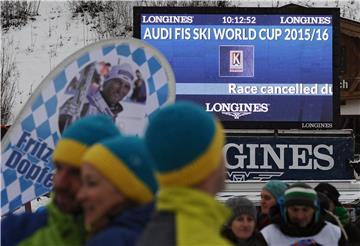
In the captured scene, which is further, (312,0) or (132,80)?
(312,0)

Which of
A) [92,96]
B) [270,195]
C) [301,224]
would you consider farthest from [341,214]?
[92,96]

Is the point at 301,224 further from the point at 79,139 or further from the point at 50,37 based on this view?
the point at 50,37

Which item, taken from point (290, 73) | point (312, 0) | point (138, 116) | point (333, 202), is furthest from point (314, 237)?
point (312, 0)

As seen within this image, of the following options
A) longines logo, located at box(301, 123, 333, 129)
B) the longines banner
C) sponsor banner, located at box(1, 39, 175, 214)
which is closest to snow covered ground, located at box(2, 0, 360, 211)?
the longines banner

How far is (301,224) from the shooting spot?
4.57m

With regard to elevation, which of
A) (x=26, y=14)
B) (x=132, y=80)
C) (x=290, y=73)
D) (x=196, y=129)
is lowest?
(x=196, y=129)

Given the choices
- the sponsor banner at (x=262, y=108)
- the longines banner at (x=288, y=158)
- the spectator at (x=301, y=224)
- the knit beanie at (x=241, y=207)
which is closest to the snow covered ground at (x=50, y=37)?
the longines banner at (x=288, y=158)

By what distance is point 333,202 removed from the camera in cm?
642

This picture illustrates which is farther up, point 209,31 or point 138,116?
point 209,31

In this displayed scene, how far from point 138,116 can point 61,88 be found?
36cm

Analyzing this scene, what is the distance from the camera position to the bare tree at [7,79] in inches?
1087

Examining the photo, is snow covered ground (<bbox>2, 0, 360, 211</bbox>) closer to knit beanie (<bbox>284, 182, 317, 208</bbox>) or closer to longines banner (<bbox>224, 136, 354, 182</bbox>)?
longines banner (<bbox>224, 136, 354, 182</bbox>)

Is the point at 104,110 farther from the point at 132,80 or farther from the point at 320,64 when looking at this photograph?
the point at 320,64

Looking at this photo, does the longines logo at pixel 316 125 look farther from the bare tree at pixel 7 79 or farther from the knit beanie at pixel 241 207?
the bare tree at pixel 7 79
